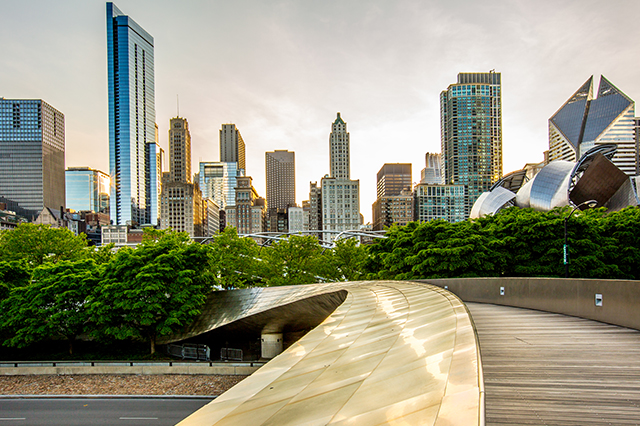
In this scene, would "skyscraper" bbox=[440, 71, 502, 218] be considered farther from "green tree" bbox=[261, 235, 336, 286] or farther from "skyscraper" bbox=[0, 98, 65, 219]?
"skyscraper" bbox=[0, 98, 65, 219]

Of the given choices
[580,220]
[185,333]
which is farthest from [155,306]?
[580,220]

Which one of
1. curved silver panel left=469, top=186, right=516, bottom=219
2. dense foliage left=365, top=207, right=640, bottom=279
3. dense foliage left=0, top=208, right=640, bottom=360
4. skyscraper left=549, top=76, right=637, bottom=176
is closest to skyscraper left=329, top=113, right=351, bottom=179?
skyscraper left=549, top=76, right=637, bottom=176

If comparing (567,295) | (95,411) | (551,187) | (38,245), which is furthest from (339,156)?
(567,295)

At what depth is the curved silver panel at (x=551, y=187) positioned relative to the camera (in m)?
58.4

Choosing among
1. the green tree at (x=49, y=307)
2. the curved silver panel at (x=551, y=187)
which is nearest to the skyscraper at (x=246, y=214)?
the curved silver panel at (x=551, y=187)

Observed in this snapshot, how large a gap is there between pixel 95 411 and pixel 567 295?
63.9 ft

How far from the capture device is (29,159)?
17312 cm

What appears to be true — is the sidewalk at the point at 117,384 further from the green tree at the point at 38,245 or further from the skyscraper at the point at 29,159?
the skyscraper at the point at 29,159

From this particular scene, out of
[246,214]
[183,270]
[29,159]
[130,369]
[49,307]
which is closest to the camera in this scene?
[130,369]

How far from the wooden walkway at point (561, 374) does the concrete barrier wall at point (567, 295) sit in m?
0.49

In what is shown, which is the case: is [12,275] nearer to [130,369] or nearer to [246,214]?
[130,369]

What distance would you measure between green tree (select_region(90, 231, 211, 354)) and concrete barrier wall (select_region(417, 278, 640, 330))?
54.5 ft

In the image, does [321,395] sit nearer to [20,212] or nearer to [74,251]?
[74,251]

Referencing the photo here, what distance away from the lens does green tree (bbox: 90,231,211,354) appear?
23.2 meters
